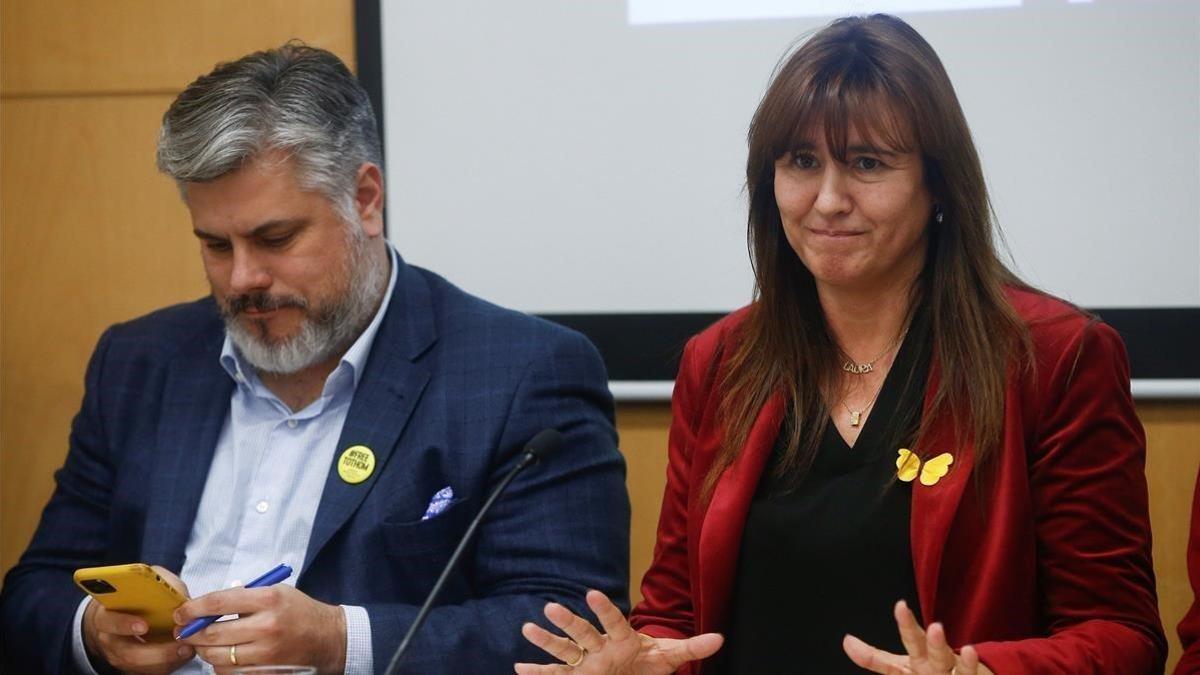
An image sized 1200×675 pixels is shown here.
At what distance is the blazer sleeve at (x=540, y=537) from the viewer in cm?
210

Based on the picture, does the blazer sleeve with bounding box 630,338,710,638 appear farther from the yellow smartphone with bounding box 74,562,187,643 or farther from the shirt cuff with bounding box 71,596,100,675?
the shirt cuff with bounding box 71,596,100,675

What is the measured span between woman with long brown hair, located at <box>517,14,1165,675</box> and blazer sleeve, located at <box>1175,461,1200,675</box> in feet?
0.13

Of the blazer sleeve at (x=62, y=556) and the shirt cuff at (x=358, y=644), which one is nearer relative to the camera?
the shirt cuff at (x=358, y=644)

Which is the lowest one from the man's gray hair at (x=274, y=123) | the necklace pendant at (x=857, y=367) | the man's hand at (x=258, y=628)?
the man's hand at (x=258, y=628)

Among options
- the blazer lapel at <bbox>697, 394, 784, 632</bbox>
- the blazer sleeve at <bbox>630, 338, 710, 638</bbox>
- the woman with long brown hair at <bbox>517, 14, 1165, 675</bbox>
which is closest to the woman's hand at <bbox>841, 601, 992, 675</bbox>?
the woman with long brown hair at <bbox>517, 14, 1165, 675</bbox>

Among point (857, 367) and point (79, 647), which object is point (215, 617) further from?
point (857, 367)

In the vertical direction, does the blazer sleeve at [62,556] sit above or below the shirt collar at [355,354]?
below

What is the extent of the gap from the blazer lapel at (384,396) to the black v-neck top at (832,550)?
645 millimetres

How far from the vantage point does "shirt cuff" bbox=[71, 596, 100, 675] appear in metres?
2.28

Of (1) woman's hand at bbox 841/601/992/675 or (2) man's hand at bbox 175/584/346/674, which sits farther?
(2) man's hand at bbox 175/584/346/674

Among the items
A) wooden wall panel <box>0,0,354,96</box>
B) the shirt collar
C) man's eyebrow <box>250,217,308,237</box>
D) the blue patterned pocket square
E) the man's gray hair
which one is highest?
wooden wall panel <box>0,0,354,96</box>

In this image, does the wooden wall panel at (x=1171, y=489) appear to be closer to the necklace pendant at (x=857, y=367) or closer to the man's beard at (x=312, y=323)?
the necklace pendant at (x=857, y=367)

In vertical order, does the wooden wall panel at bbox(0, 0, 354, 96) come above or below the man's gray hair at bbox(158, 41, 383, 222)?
above

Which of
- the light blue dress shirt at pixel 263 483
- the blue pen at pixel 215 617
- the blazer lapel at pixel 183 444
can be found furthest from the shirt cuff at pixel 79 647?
the blue pen at pixel 215 617
